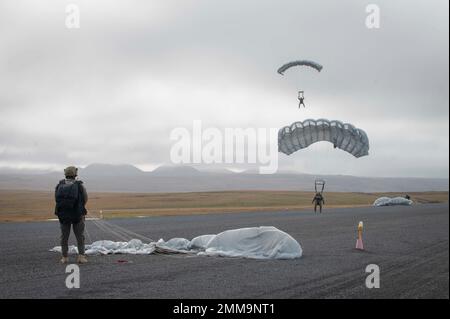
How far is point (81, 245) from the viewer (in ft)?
44.8

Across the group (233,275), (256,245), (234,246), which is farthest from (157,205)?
(233,275)

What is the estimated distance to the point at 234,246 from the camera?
1611cm

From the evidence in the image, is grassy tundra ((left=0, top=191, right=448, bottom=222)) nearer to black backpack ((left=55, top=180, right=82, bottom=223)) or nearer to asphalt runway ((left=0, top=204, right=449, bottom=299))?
asphalt runway ((left=0, top=204, right=449, bottom=299))

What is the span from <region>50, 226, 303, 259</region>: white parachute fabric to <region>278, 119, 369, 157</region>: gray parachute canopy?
16257 millimetres

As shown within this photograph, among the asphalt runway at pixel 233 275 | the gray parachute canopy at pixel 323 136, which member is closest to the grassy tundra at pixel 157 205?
the gray parachute canopy at pixel 323 136

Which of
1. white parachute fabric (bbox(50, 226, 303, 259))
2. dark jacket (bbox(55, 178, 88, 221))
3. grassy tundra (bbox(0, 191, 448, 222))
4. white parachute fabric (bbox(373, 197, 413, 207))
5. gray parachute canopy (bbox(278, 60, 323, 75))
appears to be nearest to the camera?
dark jacket (bbox(55, 178, 88, 221))

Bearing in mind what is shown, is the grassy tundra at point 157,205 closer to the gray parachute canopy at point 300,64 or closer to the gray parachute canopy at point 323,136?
the gray parachute canopy at point 323,136

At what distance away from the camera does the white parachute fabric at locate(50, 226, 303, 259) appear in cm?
1540

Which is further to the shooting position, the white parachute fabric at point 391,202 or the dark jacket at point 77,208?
the white parachute fabric at point 391,202

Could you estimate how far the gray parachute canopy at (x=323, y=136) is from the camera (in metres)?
31.3

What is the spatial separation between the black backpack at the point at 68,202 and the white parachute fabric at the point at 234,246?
2.74 meters

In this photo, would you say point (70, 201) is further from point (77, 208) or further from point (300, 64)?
point (300, 64)

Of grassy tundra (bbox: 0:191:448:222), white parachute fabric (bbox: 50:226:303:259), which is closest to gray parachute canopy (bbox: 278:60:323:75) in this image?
white parachute fabric (bbox: 50:226:303:259)
